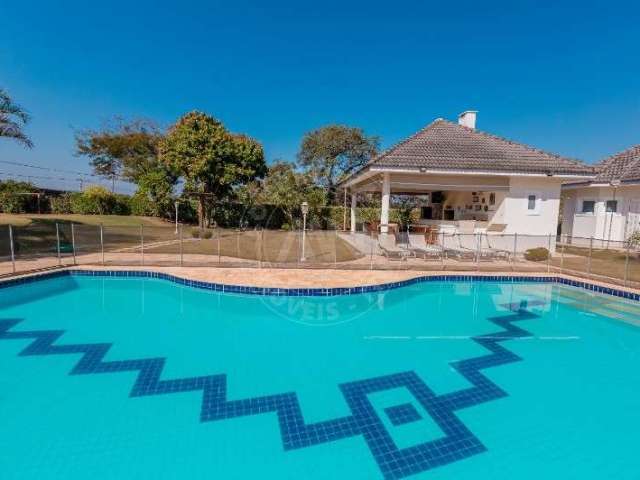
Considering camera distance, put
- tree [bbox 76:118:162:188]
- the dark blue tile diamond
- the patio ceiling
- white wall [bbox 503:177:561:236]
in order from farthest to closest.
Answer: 1. tree [bbox 76:118:162:188]
2. white wall [bbox 503:177:561:236]
3. the patio ceiling
4. the dark blue tile diamond

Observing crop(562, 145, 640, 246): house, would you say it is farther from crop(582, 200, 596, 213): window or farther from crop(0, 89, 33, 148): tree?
crop(0, 89, 33, 148): tree

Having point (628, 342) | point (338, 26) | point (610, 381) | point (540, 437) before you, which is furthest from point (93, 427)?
point (338, 26)

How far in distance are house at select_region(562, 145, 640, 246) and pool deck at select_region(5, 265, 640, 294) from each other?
23.1 feet

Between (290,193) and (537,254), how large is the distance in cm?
1593

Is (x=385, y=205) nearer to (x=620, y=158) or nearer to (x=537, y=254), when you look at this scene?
(x=537, y=254)

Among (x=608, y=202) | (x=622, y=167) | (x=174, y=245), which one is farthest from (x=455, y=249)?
(x=174, y=245)

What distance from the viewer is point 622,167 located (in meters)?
16.7

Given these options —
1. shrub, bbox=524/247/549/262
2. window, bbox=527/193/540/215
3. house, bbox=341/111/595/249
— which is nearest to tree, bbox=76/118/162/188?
house, bbox=341/111/595/249

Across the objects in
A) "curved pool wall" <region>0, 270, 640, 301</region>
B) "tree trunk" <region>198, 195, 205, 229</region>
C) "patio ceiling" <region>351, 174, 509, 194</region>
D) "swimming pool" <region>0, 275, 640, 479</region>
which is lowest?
"swimming pool" <region>0, 275, 640, 479</region>

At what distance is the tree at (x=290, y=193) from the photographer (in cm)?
2381

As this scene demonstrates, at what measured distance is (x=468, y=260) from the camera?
12.0 meters

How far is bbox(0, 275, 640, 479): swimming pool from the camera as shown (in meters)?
3.20

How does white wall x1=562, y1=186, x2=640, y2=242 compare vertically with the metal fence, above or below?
above

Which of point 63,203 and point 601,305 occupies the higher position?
point 63,203
